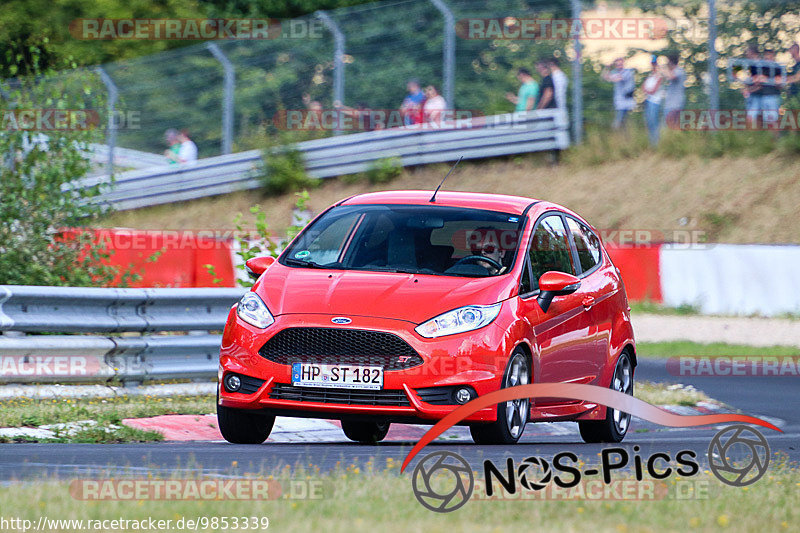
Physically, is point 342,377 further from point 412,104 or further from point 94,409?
point 412,104

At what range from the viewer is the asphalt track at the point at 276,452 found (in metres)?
7.29

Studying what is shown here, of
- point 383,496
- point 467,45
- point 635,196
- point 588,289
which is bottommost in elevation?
point 383,496

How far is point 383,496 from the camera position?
6.14 metres

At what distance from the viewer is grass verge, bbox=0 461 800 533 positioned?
5441 mm

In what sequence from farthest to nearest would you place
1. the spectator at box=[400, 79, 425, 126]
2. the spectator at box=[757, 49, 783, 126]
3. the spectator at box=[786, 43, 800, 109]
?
the spectator at box=[400, 79, 425, 126] < the spectator at box=[757, 49, 783, 126] < the spectator at box=[786, 43, 800, 109]

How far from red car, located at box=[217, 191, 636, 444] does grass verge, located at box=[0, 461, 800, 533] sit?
1.83 m

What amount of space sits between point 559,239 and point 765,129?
15.8 meters

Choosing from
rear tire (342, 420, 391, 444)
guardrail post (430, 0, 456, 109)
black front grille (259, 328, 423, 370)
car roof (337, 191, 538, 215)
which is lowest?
rear tire (342, 420, 391, 444)

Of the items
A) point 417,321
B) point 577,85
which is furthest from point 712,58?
point 417,321

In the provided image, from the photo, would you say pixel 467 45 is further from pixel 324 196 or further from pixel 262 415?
pixel 262 415

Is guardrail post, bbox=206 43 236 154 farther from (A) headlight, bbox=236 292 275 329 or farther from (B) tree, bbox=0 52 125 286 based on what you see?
(A) headlight, bbox=236 292 275 329

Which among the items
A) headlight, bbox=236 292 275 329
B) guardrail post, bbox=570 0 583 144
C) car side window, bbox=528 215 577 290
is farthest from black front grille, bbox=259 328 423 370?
guardrail post, bbox=570 0 583 144

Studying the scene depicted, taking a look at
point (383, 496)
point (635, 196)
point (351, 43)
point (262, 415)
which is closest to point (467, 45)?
point (351, 43)

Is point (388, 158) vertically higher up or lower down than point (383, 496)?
higher up
